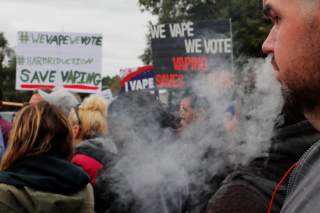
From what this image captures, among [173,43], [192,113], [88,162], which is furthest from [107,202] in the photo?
[173,43]

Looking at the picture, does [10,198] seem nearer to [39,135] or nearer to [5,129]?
[39,135]

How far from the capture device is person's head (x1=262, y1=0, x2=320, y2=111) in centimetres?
98

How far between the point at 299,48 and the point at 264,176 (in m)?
0.80

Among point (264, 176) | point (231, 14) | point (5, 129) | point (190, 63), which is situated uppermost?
point (231, 14)

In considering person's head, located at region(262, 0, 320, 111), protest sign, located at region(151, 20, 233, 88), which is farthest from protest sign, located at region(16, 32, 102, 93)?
person's head, located at region(262, 0, 320, 111)

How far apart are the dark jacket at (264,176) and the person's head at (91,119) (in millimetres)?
2014

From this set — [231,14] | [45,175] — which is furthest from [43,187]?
[231,14]

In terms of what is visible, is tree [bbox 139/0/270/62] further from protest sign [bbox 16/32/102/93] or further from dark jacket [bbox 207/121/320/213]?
dark jacket [bbox 207/121/320/213]

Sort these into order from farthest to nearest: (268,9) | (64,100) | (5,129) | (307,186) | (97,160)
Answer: (5,129) → (64,100) → (97,160) → (268,9) → (307,186)

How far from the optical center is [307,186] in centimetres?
90

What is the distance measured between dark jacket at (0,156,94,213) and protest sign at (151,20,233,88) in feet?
6.74

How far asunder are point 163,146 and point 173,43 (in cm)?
298

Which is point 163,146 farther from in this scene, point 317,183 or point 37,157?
point 317,183

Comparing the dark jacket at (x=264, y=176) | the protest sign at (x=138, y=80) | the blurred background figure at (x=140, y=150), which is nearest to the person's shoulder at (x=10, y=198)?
the blurred background figure at (x=140, y=150)
